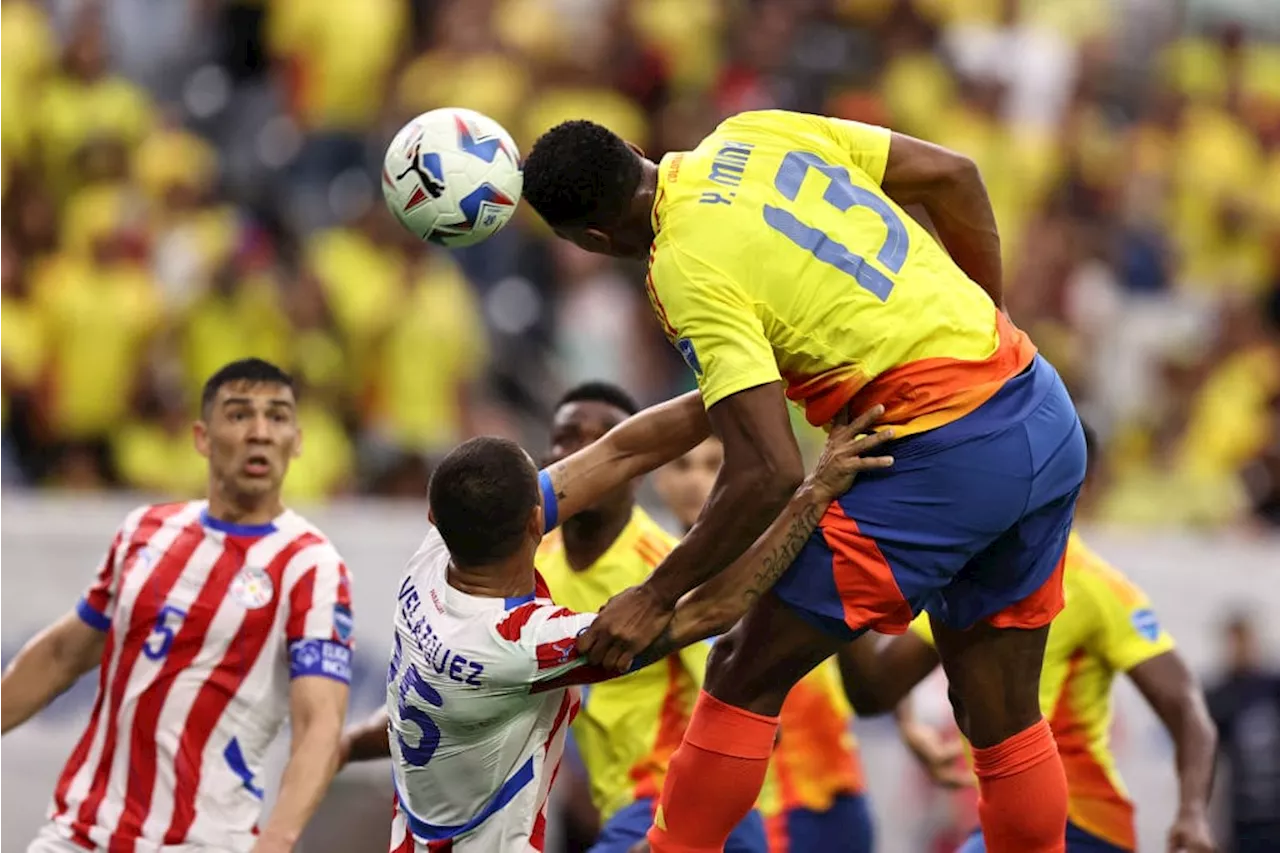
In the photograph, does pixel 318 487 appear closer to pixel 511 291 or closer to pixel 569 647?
pixel 511 291

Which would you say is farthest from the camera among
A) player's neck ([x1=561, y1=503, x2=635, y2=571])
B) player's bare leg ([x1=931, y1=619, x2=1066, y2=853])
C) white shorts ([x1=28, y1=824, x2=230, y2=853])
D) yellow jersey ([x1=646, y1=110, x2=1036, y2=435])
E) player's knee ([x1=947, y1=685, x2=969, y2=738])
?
player's neck ([x1=561, y1=503, x2=635, y2=571])

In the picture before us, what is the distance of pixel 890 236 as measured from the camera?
5.07 m

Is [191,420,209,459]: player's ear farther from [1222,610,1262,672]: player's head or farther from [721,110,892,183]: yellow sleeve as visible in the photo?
[1222,610,1262,672]: player's head

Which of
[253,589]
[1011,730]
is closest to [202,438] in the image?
[253,589]

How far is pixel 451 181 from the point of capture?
17.7 ft

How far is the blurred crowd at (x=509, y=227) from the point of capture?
1130cm

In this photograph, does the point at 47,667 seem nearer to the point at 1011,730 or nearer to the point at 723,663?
the point at 723,663

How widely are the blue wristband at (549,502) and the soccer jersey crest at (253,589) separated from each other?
1154 millimetres

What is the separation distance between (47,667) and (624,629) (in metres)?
2.24

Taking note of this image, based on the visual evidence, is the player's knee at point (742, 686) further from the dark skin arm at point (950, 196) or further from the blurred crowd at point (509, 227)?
the blurred crowd at point (509, 227)

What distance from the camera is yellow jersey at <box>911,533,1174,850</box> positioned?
6.45 metres

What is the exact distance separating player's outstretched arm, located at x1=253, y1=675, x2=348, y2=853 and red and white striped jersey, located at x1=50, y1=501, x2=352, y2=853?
60 millimetres

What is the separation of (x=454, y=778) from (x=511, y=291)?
7412mm

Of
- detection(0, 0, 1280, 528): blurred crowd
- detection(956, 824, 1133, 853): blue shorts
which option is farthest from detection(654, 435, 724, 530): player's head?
detection(0, 0, 1280, 528): blurred crowd
